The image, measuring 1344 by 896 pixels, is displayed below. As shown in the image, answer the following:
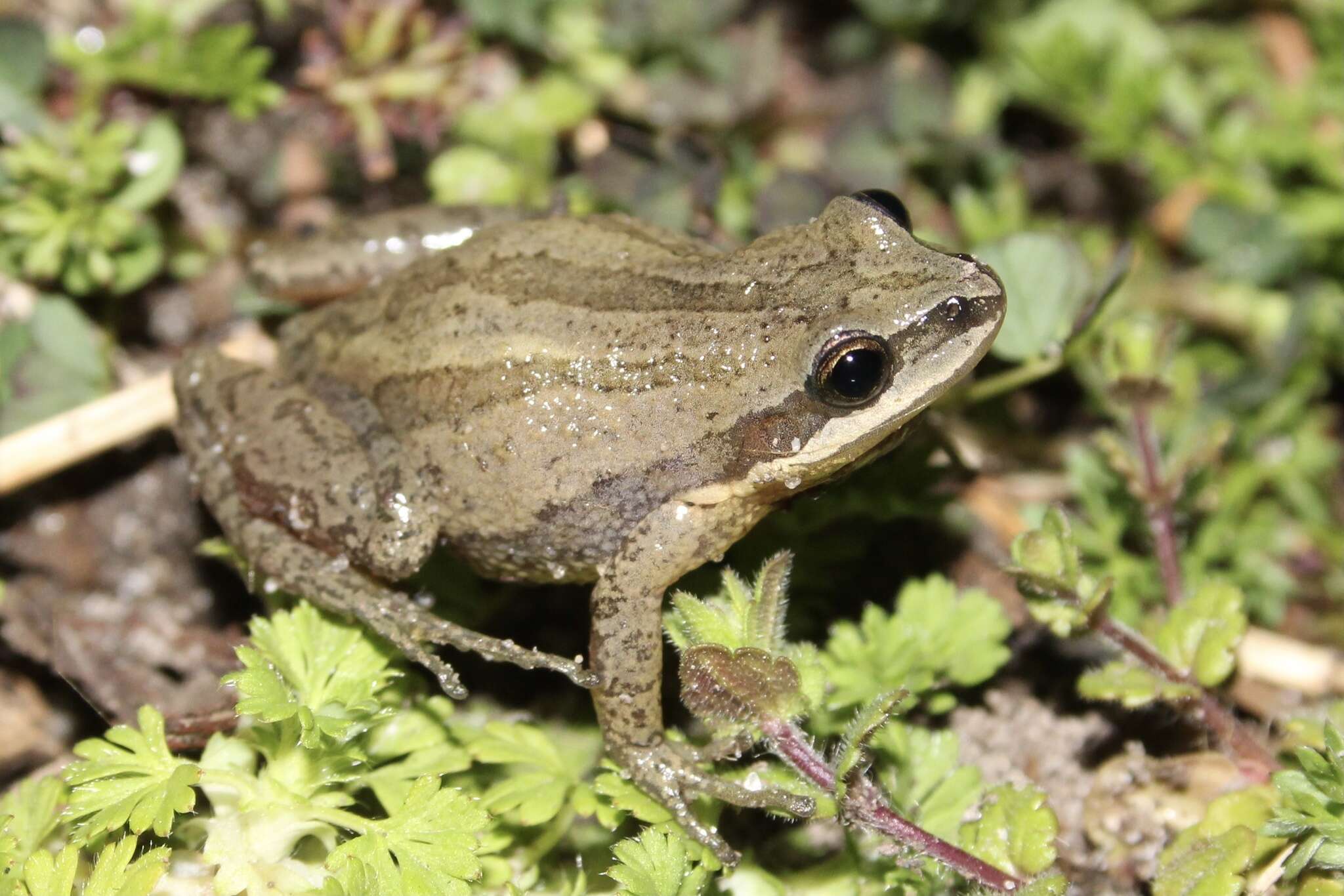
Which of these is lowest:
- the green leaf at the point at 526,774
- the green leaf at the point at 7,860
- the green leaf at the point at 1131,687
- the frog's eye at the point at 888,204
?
the green leaf at the point at 7,860

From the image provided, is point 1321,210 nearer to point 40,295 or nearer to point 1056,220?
point 1056,220

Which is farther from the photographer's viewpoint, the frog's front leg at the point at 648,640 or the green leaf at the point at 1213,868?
the frog's front leg at the point at 648,640

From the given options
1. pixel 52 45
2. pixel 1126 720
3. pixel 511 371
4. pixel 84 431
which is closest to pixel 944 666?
pixel 1126 720

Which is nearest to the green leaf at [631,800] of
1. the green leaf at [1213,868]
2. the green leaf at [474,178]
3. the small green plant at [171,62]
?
the green leaf at [1213,868]

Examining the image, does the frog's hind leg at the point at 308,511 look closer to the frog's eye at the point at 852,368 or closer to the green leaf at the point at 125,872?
the green leaf at the point at 125,872

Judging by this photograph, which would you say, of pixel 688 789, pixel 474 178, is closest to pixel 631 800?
pixel 688 789
